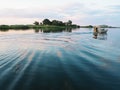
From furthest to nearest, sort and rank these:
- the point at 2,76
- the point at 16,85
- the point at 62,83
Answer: the point at 2,76
the point at 62,83
the point at 16,85

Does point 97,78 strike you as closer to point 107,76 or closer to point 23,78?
point 107,76

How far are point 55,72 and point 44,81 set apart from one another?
240 centimetres

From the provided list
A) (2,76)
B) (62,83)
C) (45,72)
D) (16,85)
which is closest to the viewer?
(16,85)

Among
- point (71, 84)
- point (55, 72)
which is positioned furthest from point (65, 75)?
point (71, 84)

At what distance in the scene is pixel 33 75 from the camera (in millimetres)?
14070

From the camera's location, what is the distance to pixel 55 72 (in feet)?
49.3

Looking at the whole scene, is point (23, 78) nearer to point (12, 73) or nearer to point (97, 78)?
point (12, 73)

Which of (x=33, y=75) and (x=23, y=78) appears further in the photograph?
(x=33, y=75)

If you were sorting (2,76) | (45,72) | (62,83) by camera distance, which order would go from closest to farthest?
(62,83) → (2,76) → (45,72)

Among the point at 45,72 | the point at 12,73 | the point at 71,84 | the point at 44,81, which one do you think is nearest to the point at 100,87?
the point at 71,84

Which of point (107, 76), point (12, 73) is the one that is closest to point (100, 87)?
point (107, 76)

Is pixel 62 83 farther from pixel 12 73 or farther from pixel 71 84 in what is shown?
pixel 12 73

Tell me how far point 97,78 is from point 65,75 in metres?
2.41

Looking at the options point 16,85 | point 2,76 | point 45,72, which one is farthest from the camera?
point 45,72
